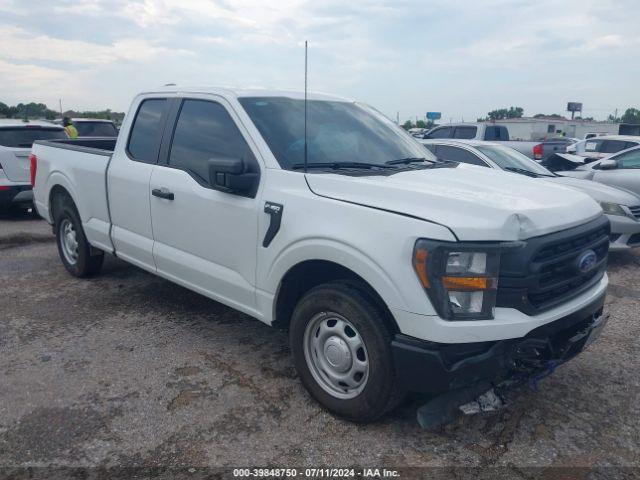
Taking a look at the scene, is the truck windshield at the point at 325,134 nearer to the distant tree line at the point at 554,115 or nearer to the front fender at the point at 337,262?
the front fender at the point at 337,262

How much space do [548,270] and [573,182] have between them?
16.6 ft

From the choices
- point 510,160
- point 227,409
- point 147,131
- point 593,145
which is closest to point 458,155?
point 510,160

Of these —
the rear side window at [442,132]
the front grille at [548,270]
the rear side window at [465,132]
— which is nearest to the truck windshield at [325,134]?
the front grille at [548,270]

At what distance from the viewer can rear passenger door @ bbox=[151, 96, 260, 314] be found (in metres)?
3.73

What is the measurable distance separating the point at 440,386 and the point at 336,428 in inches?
30.3

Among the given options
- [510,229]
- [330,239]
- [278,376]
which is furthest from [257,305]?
[510,229]

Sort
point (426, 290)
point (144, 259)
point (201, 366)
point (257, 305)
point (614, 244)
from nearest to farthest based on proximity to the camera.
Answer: point (426, 290) < point (257, 305) < point (201, 366) < point (144, 259) < point (614, 244)

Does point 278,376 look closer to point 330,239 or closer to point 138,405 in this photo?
point 138,405

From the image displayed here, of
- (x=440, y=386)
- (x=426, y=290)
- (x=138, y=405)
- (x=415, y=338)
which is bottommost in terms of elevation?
(x=138, y=405)

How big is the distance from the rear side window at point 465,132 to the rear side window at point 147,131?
37.9 ft

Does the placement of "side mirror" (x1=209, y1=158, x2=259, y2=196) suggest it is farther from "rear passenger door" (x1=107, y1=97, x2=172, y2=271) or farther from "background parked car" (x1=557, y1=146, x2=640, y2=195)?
"background parked car" (x1=557, y1=146, x2=640, y2=195)

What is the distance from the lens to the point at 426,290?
274 cm

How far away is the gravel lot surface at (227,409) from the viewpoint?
9.84 feet

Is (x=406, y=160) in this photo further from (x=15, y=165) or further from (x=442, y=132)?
(x=442, y=132)
